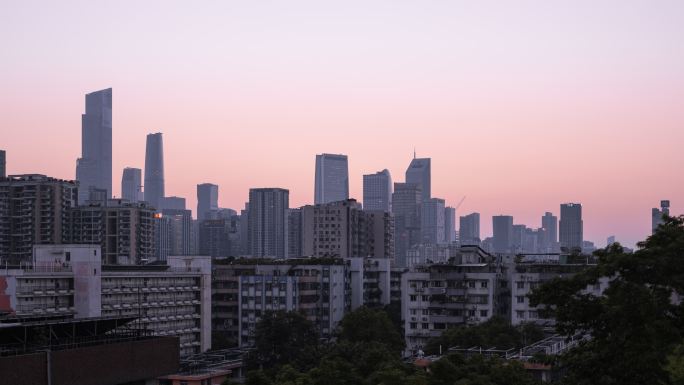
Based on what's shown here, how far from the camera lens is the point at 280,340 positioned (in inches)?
3140

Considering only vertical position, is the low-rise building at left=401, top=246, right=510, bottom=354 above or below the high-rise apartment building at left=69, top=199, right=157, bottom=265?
below

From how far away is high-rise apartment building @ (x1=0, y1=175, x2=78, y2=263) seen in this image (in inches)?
5738

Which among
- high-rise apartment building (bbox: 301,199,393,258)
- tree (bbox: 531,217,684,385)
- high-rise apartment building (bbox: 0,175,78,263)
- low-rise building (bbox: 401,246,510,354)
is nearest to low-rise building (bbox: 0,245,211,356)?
low-rise building (bbox: 401,246,510,354)

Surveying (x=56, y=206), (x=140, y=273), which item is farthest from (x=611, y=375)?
(x=56, y=206)

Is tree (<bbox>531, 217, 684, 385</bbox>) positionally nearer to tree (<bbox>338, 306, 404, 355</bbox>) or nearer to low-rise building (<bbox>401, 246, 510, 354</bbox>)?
tree (<bbox>338, 306, 404, 355</bbox>)

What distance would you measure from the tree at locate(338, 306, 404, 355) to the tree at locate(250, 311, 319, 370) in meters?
3.58

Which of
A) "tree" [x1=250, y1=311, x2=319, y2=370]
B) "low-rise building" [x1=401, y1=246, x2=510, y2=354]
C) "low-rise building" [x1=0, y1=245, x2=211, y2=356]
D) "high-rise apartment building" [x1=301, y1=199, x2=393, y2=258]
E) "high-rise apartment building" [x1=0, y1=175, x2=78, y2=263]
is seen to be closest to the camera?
"low-rise building" [x1=0, y1=245, x2=211, y2=356]

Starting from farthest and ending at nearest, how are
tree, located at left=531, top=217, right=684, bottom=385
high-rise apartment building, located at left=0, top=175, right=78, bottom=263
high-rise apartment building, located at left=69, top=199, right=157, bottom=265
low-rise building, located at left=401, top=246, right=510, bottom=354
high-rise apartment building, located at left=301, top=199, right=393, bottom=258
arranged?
high-rise apartment building, located at left=301, top=199, right=393, bottom=258
high-rise apartment building, located at left=69, top=199, right=157, bottom=265
high-rise apartment building, located at left=0, top=175, right=78, bottom=263
low-rise building, located at left=401, top=246, right=510, bottom=354
tree, located at left=531, top=217, right=684, bottom=385

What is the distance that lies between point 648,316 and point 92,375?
23850 mm

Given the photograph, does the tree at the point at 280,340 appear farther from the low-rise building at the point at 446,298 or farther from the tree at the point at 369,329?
the low-rise building at the point at 446,298

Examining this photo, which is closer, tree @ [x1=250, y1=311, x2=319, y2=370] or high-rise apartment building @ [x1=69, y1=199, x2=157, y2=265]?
tree @ [x1=250, y1=311, x2=319, y2=370]

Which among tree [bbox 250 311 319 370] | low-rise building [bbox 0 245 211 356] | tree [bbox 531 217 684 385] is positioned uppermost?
tree [bbox 531 217 684 385]

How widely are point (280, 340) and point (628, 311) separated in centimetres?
5644

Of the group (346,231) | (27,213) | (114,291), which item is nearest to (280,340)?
(114,291)
